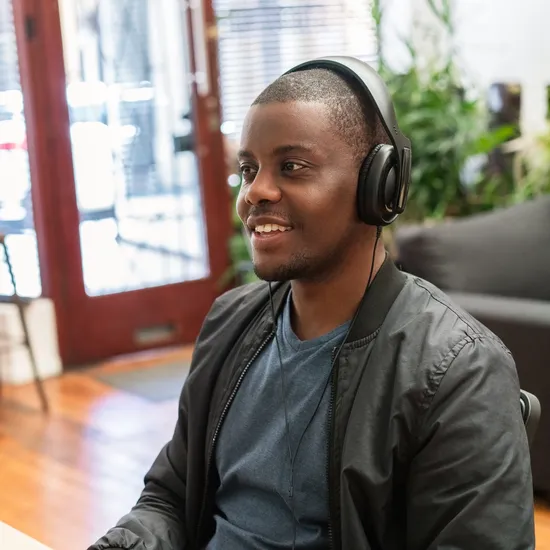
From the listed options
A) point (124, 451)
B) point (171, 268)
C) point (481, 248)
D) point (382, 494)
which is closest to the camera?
point (382, 494)

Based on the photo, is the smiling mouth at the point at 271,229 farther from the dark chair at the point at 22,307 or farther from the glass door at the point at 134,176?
the glass door at the point at 134,176

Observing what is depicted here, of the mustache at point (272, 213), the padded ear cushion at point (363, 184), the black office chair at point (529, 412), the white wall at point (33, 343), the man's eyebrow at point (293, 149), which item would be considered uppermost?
the man's eyebrow at point (293, 149)

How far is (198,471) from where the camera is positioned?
4.67 ft

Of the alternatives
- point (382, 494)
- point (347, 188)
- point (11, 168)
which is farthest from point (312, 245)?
point (11, 168)

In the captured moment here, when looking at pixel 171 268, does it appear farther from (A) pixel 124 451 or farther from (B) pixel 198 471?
(B) pixel 198 471

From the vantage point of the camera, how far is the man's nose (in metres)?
1.27

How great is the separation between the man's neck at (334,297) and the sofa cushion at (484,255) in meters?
1.51

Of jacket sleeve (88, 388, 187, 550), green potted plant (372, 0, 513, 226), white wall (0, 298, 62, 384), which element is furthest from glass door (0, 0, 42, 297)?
jacket sleeve (88, 388, 187, 550)

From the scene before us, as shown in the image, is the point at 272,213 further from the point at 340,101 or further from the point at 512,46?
the point at 512,46

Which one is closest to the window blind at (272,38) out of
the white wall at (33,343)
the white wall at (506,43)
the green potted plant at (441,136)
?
the white wall at (506,43)

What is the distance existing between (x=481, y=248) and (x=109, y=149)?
2210mm

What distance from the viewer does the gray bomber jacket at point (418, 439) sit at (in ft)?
3.71

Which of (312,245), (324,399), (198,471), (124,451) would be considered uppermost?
(312,245)

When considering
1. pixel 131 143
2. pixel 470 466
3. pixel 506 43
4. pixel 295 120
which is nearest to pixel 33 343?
pixel 131 143
